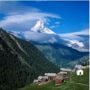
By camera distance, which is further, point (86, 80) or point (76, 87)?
point (86, 80)

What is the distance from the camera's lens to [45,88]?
319 feet

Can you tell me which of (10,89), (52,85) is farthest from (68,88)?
(10,89)

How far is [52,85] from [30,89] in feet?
21.8

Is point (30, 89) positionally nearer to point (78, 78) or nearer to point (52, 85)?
point (52, 85)

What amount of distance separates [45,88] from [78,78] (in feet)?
30.5

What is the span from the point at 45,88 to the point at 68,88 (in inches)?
510

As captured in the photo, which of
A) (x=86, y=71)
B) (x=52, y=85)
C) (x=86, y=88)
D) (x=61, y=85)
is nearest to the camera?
(x=86, y=88)

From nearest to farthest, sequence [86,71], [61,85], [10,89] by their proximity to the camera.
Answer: [61,85], [86,71], [10,89]

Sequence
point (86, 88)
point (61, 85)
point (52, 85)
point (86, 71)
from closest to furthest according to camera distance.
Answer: point (86, 88) < point (61, 85) < point (52, 85) < point (86, 71)

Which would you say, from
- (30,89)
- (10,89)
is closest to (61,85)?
(30,89)

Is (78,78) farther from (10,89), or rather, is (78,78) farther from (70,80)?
(10,89)

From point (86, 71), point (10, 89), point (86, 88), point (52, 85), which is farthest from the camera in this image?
point (10, 89)

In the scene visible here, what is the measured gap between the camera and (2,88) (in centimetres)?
19750

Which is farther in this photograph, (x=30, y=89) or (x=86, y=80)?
(x=30, y=89)
